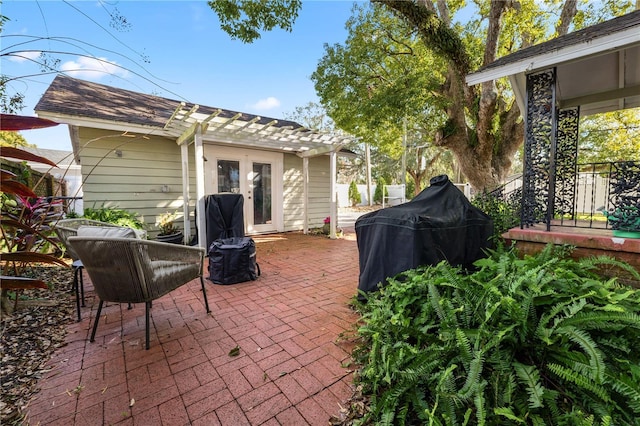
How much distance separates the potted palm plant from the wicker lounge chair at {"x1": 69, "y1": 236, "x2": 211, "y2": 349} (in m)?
3.45

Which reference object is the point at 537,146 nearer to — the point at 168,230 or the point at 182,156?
the point at 182,156

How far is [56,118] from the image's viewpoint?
445cm

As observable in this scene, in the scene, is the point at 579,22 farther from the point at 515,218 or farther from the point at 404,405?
the point at 404,405

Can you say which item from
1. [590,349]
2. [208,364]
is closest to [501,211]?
[590,349]

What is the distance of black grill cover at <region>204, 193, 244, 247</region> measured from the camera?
204 inches

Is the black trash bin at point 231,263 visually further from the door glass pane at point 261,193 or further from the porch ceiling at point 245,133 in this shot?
the door glass pane at point 261,193

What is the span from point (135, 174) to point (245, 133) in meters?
2.42

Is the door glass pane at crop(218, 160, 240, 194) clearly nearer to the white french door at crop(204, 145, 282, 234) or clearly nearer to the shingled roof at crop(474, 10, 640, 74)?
the white french door at crop(204, 145, 282, 234)

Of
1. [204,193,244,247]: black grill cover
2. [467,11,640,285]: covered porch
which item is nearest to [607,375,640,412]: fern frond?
[467,11,640,285]: covered porch

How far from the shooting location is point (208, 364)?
2.01m

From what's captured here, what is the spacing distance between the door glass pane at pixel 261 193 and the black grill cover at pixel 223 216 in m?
1.84

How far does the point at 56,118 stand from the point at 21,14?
3640 mm

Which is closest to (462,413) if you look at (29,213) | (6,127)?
(6,127)

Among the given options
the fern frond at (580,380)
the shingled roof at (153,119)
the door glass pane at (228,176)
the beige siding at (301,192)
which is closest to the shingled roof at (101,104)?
the shingled roof at (153,119)
